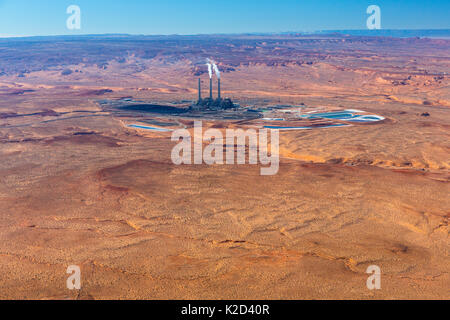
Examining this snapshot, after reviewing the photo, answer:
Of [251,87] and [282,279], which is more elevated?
[251,87]

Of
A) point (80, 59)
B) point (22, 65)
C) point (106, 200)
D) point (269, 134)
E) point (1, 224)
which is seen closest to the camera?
point (1, 224)

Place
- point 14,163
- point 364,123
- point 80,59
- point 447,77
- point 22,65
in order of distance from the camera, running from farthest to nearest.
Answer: point 80,59 < point 22,65 < point 447,77 < point 364,123 < point 14,163

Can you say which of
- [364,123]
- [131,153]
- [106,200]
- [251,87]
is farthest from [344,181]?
[251,87]

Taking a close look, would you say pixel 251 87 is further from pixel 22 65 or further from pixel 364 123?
pixel 22 65
